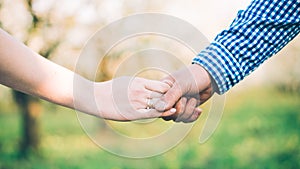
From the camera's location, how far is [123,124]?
3014 mm

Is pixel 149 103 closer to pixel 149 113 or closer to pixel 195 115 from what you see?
pixel 149 113

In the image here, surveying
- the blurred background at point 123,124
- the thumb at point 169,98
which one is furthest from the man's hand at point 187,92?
the blurred background at point 123,124

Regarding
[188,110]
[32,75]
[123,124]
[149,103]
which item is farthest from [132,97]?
[123,124]

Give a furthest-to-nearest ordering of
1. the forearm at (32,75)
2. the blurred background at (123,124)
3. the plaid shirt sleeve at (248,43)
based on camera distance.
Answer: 1. the blurred background at (123,124)
2. the plaid shirt sleeve at (248,43)
3. the forearm at (32,75)

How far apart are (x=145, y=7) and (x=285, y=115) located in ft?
3.84

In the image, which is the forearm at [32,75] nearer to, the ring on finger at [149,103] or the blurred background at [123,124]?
the ring on finger at [149,103]

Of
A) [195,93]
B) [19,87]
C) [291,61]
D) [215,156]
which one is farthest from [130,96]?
[291,61]

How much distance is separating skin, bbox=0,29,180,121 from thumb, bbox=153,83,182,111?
0.04 ft

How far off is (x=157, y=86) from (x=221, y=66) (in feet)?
0.59

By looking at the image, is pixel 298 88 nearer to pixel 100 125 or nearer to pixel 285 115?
pixel 285 115

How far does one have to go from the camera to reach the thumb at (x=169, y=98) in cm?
142

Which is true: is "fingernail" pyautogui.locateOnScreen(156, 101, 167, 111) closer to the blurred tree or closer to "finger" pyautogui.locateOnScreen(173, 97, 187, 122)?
"finger" pyautogui.locateOnScreen(173, 97, 187, 122)

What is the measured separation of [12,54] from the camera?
3.82 feet

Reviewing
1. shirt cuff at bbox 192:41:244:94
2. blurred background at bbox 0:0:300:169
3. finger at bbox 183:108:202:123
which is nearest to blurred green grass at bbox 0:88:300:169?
blurred background at bbox 0:0:300:169
